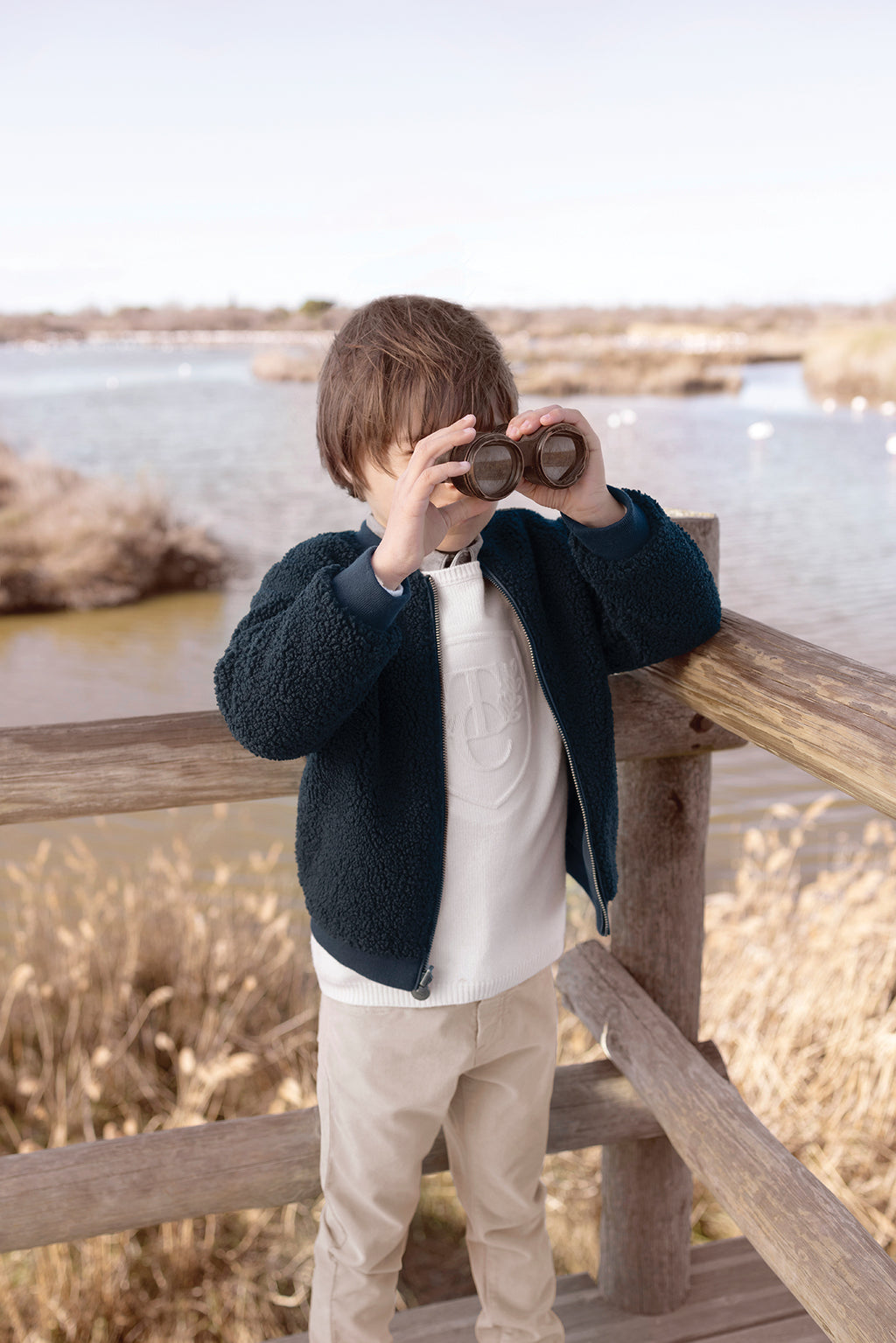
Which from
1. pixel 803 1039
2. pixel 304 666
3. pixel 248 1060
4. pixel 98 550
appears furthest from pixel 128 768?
pixel 98 550

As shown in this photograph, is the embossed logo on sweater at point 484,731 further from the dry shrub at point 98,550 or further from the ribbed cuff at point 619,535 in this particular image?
the dry shrub at point 98,550

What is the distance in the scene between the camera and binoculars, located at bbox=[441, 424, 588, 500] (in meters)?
0.81

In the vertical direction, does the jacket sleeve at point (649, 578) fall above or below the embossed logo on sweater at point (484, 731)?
above

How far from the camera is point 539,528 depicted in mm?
1052

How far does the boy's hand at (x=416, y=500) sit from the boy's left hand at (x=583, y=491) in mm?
64

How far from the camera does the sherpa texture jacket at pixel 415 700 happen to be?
2.95ft

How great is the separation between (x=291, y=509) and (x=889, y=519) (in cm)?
537

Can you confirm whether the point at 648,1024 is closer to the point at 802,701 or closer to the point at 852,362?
the point at 802,701

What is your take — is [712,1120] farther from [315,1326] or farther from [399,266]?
[399,266]

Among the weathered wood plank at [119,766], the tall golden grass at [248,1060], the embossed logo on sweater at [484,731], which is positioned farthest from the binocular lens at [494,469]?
the tall golden grass at [248,1060]

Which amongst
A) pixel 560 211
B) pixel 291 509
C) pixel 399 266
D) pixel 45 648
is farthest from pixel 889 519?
pixel 560 211

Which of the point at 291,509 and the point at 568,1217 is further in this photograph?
the point at 291,509

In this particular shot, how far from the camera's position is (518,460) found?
83cm

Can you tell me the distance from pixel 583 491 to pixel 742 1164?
0.69m
